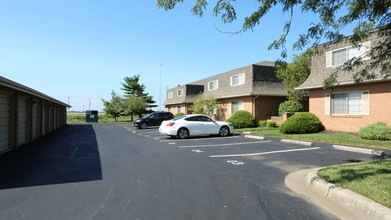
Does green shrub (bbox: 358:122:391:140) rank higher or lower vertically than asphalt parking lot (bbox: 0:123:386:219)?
higher

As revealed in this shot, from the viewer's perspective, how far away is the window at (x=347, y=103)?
567 inches

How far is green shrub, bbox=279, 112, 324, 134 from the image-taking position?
15484 mm

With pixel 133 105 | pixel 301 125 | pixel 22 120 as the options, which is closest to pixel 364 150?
pixel 301 125

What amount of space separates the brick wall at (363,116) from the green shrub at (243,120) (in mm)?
5324

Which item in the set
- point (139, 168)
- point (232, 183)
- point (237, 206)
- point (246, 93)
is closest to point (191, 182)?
point (232, 183)

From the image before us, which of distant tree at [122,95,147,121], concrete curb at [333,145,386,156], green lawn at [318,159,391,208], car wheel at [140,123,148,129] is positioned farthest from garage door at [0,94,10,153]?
distant tree at [122,95,147,121]

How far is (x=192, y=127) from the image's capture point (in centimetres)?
1455

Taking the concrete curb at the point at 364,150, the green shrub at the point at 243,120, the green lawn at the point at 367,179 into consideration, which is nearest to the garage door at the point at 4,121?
the green lawn at the point at 367,179

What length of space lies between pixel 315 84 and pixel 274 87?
6.62 m

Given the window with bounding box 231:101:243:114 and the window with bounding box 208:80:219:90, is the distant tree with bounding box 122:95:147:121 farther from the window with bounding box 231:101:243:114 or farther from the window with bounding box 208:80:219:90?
the window with bounding box 231:101:243:114

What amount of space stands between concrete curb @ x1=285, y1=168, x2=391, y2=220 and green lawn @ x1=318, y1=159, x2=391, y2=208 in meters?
0.20

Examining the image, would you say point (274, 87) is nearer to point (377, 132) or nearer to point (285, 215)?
point (377, 132)

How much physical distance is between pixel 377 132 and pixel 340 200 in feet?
32.1

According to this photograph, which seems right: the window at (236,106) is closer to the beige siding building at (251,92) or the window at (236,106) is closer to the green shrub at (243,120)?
the beige siding building at (251,92)
